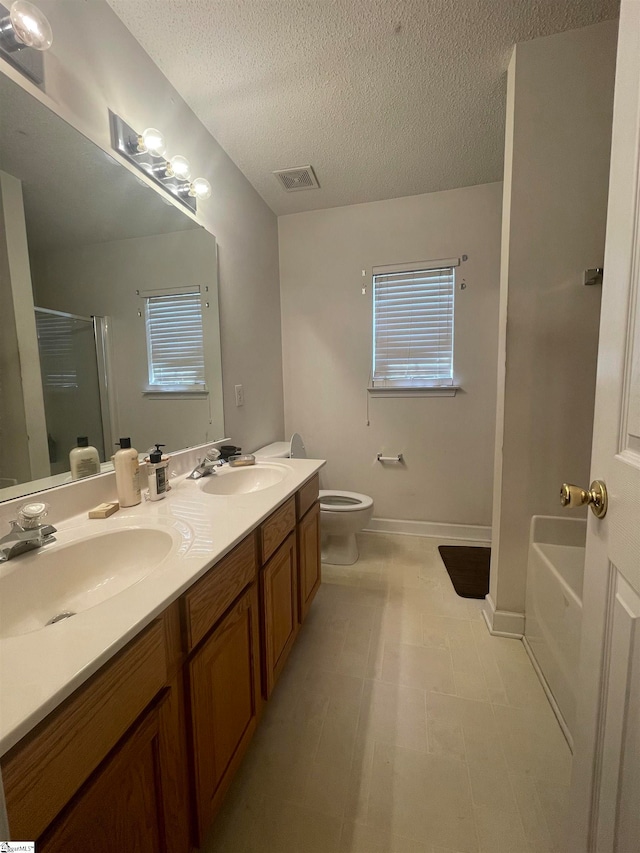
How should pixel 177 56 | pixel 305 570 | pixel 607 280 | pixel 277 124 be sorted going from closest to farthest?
pixel 607 280 < pixel 177 56 < pixel 305 570 < pixel 277 124

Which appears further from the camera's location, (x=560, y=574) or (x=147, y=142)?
(x=560, y=574)

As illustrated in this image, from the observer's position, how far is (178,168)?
1399mm

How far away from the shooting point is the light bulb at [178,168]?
54.2 inches

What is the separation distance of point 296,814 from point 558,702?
0.99 metres

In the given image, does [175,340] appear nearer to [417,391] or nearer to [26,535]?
[26,535]

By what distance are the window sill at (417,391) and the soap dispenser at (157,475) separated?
5.63 feet

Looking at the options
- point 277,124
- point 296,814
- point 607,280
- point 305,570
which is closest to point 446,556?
point 305,570

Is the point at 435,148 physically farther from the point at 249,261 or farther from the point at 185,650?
the point at 185,650

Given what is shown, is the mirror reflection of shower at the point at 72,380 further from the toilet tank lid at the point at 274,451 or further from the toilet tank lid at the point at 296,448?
the toilet tank lid at the point at 296,448

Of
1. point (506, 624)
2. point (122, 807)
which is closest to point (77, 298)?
point (122, 807)

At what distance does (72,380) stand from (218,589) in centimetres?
79

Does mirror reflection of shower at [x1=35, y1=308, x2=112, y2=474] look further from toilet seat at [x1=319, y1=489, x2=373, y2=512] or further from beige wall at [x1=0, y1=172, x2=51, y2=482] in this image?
toilet seat at [x1=319, y1=489, x2=373, y2=512]

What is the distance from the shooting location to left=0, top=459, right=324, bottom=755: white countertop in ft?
1.40

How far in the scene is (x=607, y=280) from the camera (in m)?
0.62
